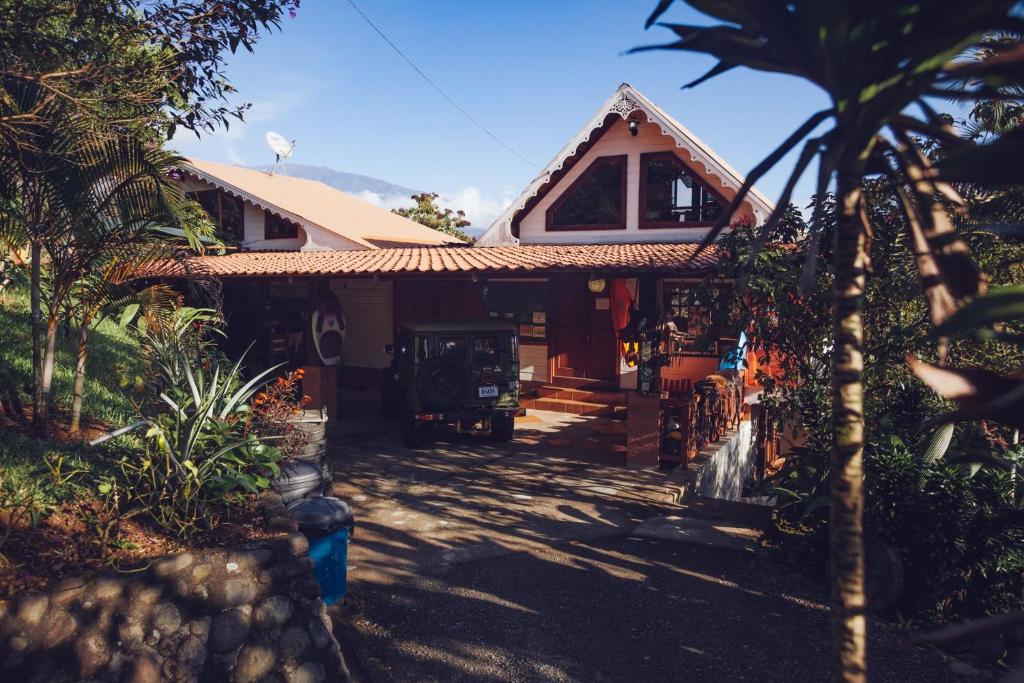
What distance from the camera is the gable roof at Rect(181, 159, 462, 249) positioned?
56.9 feet

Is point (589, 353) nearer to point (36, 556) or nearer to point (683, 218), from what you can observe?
point (683, 218)

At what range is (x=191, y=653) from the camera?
418cm

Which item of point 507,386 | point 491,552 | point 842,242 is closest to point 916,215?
point 842,242

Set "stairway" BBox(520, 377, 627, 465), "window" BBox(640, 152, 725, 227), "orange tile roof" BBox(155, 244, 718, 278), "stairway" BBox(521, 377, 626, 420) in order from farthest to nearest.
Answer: "stairway" BBox(521, 377, 626, 420) < "window" BBox(640, 152, 725, 227) < "stairway" BBox(520, 377, 627, 465) < "orange tile roof" BBox(155, 244, 718, 278)

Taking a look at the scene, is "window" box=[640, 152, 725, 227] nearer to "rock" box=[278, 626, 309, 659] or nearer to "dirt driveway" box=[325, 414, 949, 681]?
"dirt driveway" box=[325, 414, 949, 681]

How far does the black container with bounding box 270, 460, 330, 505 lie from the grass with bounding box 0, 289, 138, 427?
1.49 m

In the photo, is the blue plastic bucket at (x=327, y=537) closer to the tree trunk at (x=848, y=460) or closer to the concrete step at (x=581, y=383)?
the tree trunk at (x=848, y=460)

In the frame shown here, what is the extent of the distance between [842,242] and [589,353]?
482 inches

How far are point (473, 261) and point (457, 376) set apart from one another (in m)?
2.33

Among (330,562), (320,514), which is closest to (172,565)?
(320,514)

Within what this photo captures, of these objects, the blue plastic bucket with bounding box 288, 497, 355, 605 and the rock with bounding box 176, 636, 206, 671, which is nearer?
the rock with bounding box 176, 636, 206, 671

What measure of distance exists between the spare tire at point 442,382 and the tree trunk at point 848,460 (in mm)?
8598

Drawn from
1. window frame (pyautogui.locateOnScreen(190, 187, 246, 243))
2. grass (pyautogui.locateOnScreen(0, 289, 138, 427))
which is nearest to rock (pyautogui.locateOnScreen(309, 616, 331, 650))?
grass (pyautogui.locateOnScreen(0, 289, 138, 427))

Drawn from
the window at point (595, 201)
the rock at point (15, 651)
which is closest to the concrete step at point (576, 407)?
the window at point (595, 201)
